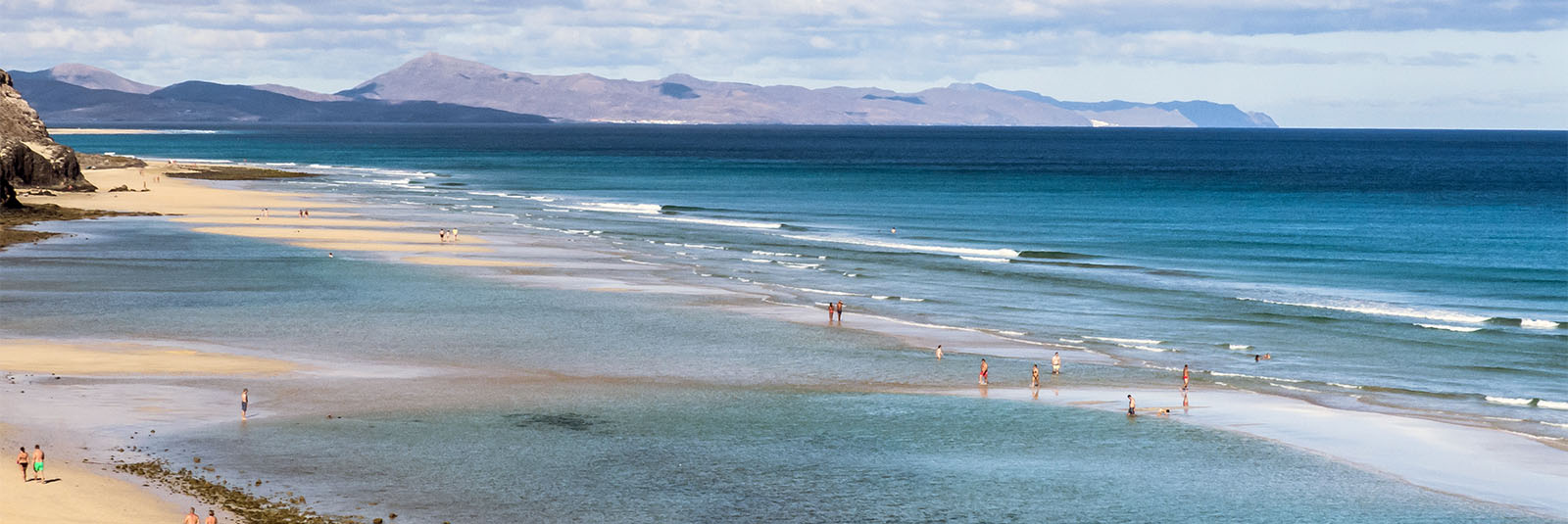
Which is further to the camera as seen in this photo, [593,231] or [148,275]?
[593,231]

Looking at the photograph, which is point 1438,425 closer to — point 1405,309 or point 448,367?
point 1405,309

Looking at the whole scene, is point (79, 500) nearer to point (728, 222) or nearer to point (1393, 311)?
point (1393, 311)

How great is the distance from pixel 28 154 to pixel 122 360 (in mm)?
71358

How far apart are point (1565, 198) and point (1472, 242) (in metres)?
55.7

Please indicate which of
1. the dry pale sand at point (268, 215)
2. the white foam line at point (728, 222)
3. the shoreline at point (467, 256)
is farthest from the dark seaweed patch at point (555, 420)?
the white foam line at point (728, 222)

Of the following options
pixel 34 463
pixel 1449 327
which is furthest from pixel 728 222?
pixel 34 463

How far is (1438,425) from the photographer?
3741cm

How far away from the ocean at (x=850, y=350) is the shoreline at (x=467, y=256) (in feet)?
3.35

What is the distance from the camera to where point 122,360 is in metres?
43.1

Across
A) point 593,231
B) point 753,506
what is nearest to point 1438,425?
point 753,506

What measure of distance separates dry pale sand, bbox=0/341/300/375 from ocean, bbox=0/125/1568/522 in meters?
2.22

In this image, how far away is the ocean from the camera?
30953 millimetres

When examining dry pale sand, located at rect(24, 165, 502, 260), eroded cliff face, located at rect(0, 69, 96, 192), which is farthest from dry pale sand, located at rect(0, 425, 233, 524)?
eroded cliff face, located at rect(0, 69, 96, 192)

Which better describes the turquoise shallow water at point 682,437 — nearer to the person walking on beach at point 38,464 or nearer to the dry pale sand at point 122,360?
the dry pale sand at point 122,360
